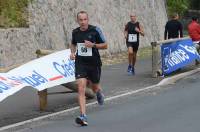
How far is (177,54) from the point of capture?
19.6 metres

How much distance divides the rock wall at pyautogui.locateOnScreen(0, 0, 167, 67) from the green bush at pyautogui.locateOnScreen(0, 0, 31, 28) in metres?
0.26

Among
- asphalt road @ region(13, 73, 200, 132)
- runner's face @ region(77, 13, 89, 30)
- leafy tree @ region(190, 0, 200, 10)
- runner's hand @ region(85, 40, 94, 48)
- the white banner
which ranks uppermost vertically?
runner's face @ region(77, 13, 89, 30)

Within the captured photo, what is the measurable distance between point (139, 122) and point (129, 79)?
7368 mm

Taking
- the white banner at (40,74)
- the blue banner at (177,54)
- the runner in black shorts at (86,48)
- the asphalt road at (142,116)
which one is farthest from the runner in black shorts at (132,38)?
the runner in black shorts at (86,48)

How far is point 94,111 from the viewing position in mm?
12328

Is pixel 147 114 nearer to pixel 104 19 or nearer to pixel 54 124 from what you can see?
pixel 54 124

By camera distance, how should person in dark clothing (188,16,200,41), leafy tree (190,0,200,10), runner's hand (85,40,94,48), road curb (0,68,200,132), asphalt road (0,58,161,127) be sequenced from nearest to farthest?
road curb (0,68,200,132), runner's hand (85,40,94,48), asphalt road (0,58,161,127), person in dark clothing (188,16,200,41), leafy tree (190,0,200,10)

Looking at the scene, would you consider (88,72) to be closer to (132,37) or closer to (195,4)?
(132,37)

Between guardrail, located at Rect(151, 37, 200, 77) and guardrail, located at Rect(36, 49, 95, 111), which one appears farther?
guardrail, located at Rect(151, 37, 200, 77)

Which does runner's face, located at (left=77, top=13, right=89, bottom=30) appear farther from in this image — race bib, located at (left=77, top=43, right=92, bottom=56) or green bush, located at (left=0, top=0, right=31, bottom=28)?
green bush, located at (left=0, top=0, right=31, bottom=28)

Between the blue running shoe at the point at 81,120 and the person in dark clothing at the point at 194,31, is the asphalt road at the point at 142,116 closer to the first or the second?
the blue running shoe at the point at 81,120

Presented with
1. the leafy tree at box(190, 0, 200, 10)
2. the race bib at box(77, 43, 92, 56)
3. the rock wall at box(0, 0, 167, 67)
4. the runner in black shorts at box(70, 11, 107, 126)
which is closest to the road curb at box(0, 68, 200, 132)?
the runner in black shorts at box(70, 11, 107, 126)

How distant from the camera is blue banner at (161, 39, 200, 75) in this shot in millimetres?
18766

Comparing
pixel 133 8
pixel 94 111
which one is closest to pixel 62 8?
pixel 133 8
